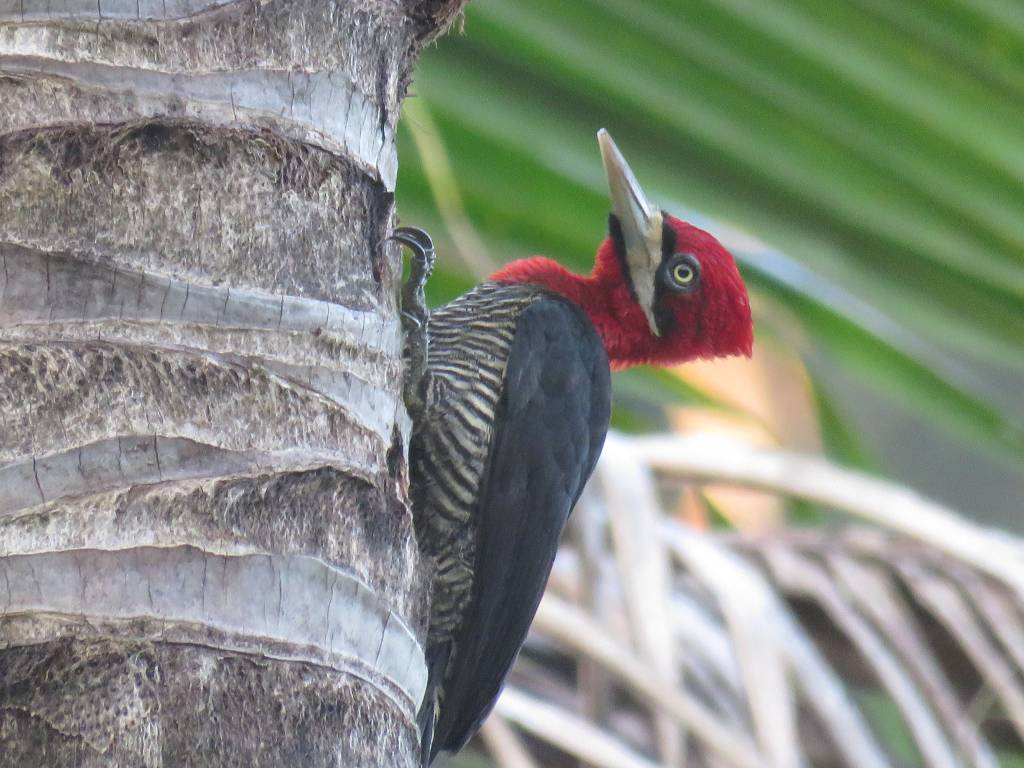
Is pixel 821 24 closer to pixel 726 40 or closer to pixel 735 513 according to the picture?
pixel 726 40

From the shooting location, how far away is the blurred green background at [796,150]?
270 cm

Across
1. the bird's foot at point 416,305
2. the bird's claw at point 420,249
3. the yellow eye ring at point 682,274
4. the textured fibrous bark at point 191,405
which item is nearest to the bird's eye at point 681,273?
the yellow eye ring at point 682,274

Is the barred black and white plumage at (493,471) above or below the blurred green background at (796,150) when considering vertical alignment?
below

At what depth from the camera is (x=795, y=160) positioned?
A: 9.52ft

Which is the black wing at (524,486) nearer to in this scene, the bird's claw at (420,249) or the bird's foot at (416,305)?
the bird's foot at (416,305)

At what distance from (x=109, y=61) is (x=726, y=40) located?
153 cm

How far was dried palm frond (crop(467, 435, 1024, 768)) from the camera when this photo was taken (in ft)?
8.93

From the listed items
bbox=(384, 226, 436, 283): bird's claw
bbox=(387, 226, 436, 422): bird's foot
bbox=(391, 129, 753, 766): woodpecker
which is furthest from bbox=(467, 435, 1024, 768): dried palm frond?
bbox=(384, 226, 436, 283): bird's claw

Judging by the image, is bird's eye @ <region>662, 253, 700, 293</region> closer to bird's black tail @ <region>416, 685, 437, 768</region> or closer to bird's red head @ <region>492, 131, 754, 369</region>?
bird's red head @ <region>492, 131, 754, 369</region>

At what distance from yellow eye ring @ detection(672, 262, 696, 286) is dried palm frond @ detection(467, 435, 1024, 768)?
0.44m

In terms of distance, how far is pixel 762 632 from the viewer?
9.61 ft


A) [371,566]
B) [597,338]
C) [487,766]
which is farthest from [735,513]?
[371,566]

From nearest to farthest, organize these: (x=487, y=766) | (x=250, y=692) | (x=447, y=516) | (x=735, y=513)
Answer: (x=250, y=692)
(x=447, y=516)
(x=487, y=766)
(x=735, y=513)

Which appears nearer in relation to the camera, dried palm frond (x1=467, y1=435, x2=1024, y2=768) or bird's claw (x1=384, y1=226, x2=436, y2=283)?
bird's claw (x1=384, y1=226, x2=436, y2=283)
